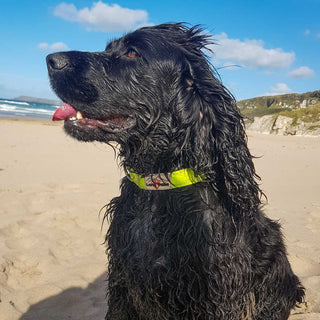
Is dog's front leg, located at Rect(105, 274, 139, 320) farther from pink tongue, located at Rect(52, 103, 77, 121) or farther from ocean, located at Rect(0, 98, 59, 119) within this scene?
ocean, located at Rect(0, 98, 59, 119)

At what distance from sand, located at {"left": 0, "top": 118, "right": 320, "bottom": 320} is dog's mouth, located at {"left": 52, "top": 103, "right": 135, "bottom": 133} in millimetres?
934

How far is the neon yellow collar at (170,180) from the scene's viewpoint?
7.79 ft

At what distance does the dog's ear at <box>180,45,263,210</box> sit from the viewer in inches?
93.5

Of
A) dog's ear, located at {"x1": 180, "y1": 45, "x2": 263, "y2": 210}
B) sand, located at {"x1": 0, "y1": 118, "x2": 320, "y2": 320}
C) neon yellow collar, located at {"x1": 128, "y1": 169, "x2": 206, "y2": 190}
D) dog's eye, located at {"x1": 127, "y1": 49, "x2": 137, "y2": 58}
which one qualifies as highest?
dog's eye, located at {"x1": 127, "y1": 49, "x2": 137, "y2": 58}

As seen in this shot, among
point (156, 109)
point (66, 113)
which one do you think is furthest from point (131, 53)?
point (66, 113)

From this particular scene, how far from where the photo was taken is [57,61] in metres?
2.42

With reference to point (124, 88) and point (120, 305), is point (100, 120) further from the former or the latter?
point (120, 305)

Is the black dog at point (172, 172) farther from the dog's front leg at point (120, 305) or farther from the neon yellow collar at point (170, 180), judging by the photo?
the dog's front leg at point (120, 305)

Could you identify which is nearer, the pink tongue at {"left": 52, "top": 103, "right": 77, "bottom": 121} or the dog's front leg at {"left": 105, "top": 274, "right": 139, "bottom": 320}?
the pink tongue at {"left": 52, "top": 103, "right": 77, "bottom": 121}

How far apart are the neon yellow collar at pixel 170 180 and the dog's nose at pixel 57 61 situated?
3.26ft

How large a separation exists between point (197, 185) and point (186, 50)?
3.49 feet

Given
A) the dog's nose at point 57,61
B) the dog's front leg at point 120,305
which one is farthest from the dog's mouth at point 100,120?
the dog's front leg at point 120,305

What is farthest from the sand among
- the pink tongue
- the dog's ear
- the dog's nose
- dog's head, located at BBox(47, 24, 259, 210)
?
the dog's ear

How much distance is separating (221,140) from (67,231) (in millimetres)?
3254
